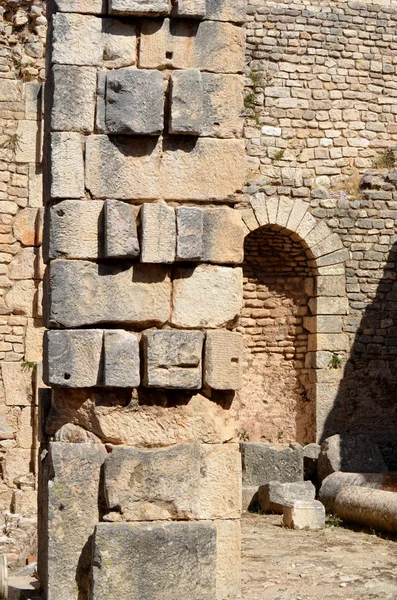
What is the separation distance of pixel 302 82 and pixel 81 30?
9979 mm

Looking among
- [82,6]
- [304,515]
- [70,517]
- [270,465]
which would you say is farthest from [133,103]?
[270,465]

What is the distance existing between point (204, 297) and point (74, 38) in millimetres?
1589

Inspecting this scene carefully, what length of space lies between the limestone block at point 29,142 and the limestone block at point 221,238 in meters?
5.51

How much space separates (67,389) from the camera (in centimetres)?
532

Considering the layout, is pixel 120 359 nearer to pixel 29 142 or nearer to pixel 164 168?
pixel 164 168

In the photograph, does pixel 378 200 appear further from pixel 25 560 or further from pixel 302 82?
pixel 25 560

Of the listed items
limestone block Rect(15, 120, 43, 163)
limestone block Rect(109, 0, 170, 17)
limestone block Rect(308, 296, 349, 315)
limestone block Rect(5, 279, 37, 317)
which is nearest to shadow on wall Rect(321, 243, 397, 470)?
limestone block Rect(308, 296, 349, 315)

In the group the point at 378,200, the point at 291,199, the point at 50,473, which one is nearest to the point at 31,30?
the point at 291,199

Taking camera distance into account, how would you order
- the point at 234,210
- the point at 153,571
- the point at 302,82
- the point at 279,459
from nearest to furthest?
the point at 153,571 → the point at 234,210 → the point at 279,459 → the point at 302,82

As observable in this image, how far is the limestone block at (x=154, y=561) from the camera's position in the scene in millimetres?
4984

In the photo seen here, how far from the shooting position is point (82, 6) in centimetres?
529

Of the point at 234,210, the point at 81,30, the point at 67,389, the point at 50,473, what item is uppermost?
the point at 81,30

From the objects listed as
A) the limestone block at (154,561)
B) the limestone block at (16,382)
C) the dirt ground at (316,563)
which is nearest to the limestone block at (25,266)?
the limestone block at (16,382)

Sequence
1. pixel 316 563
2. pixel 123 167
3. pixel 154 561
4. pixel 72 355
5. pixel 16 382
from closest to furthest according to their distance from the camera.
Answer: pixel 154 561
pixel 72 355
pixel 123 167
pixel 316 563
pixel 16 382
